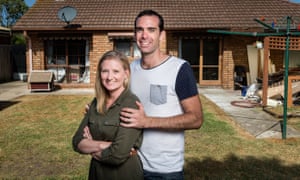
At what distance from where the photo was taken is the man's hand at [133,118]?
1.77 meters

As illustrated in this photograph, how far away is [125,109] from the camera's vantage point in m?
1.79

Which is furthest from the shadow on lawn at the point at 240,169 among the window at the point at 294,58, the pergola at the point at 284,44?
the window at the point at 294,58

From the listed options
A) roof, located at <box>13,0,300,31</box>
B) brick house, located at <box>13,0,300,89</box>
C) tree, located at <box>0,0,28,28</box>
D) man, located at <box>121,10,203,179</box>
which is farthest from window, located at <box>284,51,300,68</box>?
tree, located at <box>0,0,28,28</box>

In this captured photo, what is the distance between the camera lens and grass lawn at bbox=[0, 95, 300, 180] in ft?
13.7

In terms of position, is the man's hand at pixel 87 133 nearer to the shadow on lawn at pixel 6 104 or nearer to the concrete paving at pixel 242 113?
the concrete paving at pixel 242 113

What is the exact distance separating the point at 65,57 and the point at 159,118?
1223 cm

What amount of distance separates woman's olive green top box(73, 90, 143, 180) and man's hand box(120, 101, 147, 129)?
0.16 feet

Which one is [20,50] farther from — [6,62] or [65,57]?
[65,57]

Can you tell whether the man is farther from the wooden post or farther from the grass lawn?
the wooden post

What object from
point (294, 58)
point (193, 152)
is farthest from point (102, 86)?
point (294, 58)

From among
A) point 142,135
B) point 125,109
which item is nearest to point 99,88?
point 125,109

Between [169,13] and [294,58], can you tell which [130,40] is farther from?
[294,58]

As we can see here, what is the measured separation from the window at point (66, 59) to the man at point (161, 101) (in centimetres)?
1174

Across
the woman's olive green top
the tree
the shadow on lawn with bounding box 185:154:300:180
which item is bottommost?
the shadow on lawn with bounding box 185:154:300:180
